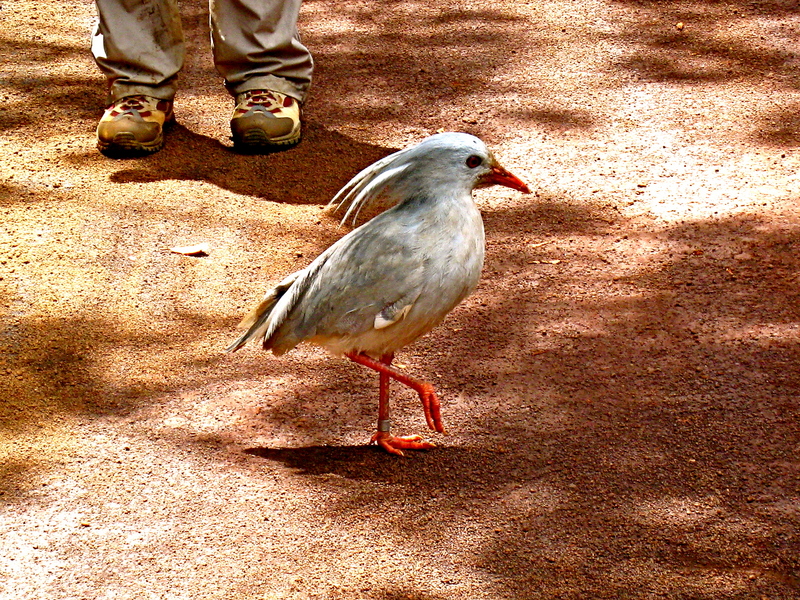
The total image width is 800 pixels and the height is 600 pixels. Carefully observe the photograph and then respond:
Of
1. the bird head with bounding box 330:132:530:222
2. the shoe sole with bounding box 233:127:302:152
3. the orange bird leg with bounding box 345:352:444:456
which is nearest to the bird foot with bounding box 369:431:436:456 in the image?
the orange bird leg with bounding box 345:352:444:456

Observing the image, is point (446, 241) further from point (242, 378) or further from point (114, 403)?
point (114, 403)

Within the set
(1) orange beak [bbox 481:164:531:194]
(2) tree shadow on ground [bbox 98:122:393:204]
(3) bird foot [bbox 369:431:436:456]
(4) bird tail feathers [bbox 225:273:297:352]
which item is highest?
(1) orange beak [bbox 481:164:531:194]

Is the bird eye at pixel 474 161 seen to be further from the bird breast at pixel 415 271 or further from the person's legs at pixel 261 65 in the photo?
the person's legs at pixel 261 65

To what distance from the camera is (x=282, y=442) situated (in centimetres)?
326

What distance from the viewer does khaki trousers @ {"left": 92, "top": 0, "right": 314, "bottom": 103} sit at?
502 cm

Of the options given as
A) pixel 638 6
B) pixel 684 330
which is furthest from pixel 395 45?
pixel 684 330

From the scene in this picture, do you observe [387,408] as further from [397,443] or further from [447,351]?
[447,351]

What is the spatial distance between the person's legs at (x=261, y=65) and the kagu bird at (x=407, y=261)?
81.5 inches

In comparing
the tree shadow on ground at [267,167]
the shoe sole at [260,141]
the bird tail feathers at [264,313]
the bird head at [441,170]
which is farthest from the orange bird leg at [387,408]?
the shoe sole at [260,141]

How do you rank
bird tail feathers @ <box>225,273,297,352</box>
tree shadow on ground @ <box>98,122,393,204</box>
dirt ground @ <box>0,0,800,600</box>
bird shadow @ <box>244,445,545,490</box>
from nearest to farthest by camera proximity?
dirt ground @ <box>0,0,800,600</box> < bird shadow @ <box>244,445,545,490</box> < bird tail feathers @ <box>225,273,297,352</box> < tree shadow on ground @ <box>98,122,393,204</box>

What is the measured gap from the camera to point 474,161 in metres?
2.95

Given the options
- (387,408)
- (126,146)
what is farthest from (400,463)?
(126,146)

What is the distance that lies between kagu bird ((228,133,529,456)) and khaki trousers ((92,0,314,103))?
2249mm

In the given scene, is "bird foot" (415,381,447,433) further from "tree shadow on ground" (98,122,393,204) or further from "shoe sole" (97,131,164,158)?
"shoe sole" (97,131,164,158)
